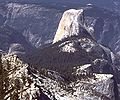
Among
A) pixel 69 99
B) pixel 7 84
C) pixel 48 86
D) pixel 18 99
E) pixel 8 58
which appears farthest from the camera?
pixel 69 99

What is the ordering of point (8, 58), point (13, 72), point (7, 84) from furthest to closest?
point (8, 58) < point (13, 72) < point (7, 84)

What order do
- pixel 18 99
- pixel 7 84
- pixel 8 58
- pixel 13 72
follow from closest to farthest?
1. pixel 18 99
2. pixel 7 84
3. pixel 13 72
4. pixel 8 58

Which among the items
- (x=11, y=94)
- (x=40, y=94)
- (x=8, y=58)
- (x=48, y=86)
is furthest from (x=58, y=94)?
(x=11, y=94)

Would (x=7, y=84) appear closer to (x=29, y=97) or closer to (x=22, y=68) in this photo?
(x=29, y=97)

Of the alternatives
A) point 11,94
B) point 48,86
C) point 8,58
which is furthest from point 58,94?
point 11,94

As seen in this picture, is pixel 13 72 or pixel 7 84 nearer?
pixel 7 84

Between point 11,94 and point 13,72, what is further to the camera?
point 13,72

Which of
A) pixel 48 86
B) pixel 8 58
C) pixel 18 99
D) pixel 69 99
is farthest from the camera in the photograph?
pixel 69 99

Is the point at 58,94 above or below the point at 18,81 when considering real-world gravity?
below

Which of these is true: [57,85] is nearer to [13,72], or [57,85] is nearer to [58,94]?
[58,94]
